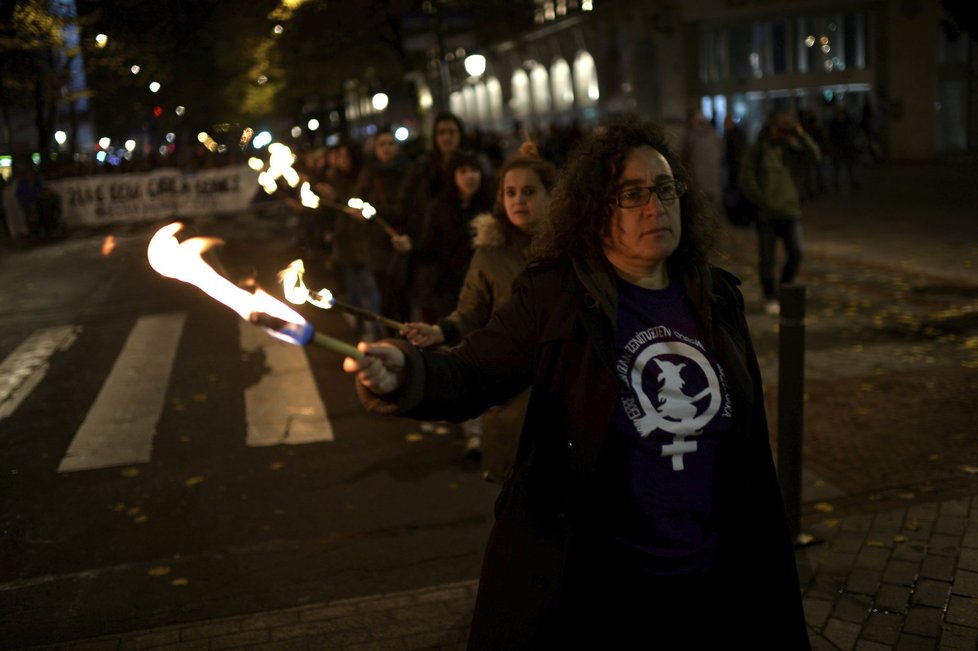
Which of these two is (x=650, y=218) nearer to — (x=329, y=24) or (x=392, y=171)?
(x=392, y=171)

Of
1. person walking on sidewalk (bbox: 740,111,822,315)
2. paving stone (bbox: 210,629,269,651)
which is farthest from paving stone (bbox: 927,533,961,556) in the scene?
person walking on sidewalk (bbox: 740,111,822,315)

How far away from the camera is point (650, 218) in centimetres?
287

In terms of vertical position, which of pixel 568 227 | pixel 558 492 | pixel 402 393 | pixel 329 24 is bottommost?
pixel 558 492

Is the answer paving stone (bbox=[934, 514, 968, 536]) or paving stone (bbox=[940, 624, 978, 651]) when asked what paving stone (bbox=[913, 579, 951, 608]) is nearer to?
paving stone (bbox=[940, 624, 978, 651])

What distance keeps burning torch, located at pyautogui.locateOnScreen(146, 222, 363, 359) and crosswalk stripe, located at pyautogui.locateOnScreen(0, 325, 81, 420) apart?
7.19 m

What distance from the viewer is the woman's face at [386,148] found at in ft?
30.5

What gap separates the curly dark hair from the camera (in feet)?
9.64

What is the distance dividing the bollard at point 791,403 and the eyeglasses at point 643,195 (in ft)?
7.61

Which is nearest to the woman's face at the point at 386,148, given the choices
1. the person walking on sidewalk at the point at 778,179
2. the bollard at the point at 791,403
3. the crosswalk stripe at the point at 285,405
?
the crosswalk stripe at the point at 285,405

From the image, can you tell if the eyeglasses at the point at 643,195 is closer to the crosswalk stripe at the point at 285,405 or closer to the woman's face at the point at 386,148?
the crosswalk stripe at the point at 285,405

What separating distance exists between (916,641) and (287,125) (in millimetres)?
33362

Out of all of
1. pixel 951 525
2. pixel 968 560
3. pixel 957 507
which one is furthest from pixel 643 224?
pixel 957 507

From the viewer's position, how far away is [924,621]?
4270mm

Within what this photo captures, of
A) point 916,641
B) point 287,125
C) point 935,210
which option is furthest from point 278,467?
point 287,125
